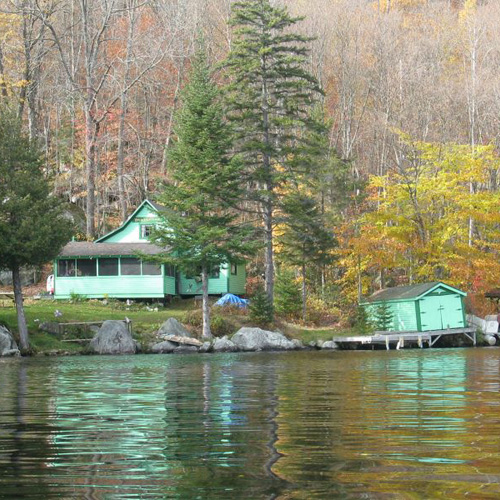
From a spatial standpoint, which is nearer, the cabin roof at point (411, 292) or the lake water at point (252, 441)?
the lake water at point (252, 441)

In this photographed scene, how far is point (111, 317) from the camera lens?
133 ft

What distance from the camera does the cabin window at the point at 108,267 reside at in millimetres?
50000

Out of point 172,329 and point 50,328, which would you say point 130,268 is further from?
point 50,328

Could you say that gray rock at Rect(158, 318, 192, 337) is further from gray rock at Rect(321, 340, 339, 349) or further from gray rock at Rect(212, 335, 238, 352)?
gray rock at Rect(321, 340, 339, 349)

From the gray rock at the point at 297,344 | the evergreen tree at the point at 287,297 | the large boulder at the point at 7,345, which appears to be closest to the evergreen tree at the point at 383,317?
the evergreen tree at the point at 287,297

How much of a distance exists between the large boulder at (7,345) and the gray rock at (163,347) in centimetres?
600

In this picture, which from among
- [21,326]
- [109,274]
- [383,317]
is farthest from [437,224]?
[21,326]

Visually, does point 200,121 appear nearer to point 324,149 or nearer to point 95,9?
point 324,149

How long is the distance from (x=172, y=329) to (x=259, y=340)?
13.2 feet

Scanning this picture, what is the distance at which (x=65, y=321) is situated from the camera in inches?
1495

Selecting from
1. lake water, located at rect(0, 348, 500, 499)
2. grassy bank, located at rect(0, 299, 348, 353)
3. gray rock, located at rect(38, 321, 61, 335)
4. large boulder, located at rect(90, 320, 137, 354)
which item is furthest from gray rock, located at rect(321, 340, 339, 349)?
lake water, located at rect(0, 348, 500, 499)

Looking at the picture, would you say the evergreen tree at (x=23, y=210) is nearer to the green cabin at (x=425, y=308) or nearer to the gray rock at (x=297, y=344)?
the gray rock at (x=297, y=344)

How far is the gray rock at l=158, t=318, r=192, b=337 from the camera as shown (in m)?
37.9

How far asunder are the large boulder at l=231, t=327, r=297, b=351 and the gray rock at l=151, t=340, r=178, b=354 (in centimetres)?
313
